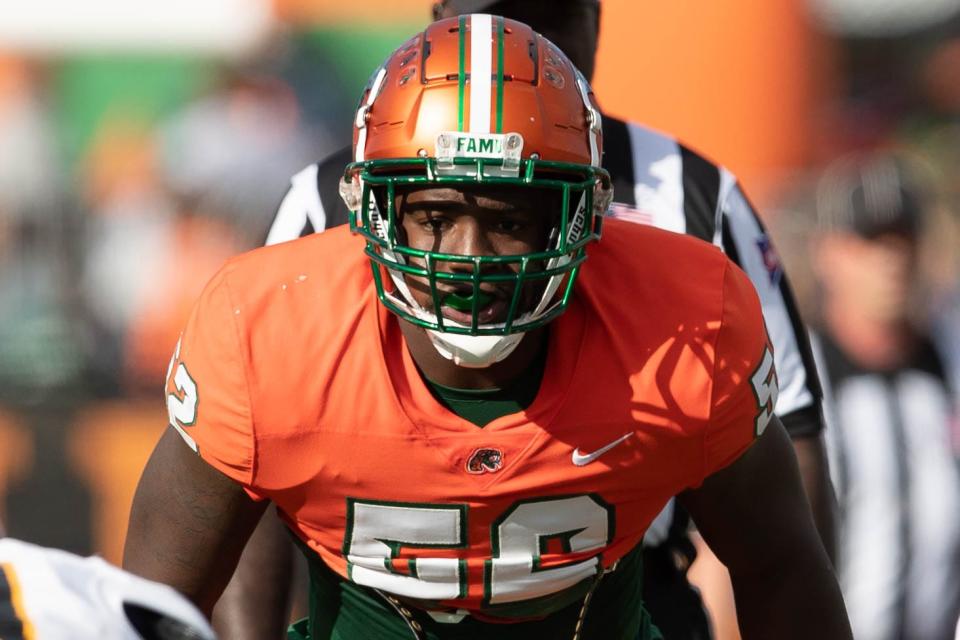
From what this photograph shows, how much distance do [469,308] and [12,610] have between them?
3.43 feet

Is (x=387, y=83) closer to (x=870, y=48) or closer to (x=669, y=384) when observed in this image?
(x=669, y=384)

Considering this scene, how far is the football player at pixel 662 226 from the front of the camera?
11.6 ft

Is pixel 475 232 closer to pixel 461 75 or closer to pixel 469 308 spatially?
pixel 469 308

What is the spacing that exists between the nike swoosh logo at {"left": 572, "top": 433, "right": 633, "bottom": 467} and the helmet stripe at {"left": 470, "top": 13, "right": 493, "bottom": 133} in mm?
535

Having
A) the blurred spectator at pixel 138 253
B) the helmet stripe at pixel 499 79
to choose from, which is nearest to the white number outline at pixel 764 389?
the helmet stripe at pixel 499 79

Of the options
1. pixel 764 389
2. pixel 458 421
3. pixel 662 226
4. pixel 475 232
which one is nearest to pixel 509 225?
pixel 475 232

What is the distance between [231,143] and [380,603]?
462 cm

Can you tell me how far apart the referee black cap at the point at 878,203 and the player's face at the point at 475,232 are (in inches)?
133

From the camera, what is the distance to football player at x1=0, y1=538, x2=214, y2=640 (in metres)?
1.67

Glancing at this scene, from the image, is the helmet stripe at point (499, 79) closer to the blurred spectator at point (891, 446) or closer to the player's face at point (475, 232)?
the player's face at point (475, 232)

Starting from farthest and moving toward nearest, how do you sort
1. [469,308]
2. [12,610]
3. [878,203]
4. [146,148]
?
[146,148], [878,203], [469,308], [12,610]

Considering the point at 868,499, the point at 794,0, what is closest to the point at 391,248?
the point at 868,499

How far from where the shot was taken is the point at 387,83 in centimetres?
273

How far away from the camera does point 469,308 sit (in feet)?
8.43
